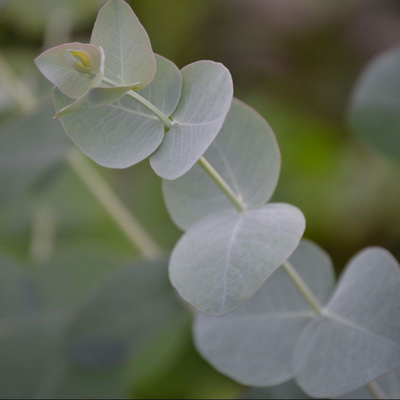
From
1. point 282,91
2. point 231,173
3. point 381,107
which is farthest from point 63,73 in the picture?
point 282,91

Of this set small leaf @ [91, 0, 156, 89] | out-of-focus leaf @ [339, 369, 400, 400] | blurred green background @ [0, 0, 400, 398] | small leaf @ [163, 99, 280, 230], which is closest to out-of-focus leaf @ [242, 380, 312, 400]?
out-of-focus leaf @ [339, 369, 400, 400]

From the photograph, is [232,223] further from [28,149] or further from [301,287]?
[28,149]

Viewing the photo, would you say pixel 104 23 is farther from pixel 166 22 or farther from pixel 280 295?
pixel 166 22

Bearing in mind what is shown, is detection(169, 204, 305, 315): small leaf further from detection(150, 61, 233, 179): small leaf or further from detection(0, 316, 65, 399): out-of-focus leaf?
detection(0, 316, 65, 399): out-of-focus leaf

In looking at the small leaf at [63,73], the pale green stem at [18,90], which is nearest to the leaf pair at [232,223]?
the small leaf at [63,73]

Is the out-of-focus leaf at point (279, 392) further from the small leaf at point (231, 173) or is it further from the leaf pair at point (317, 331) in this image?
the small leaf at point (231, 173)

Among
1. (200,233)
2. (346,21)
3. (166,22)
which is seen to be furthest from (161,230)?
(200,233)

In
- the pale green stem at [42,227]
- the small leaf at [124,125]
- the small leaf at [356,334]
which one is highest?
the small leaf at [124,125]
